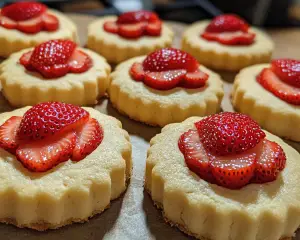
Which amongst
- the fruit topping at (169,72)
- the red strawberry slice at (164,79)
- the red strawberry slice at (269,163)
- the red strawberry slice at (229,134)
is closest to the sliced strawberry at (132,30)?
the fruit topping at (169,72)

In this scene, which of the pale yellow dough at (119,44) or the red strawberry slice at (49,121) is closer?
the red strawberry slice at (49,121)

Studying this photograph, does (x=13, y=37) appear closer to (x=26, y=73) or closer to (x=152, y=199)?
(x=26, y=73)

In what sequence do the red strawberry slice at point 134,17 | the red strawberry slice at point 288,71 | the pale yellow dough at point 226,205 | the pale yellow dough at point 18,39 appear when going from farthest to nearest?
the red strawberry slice at point 134,17, the pale yellow dough at point 18,39, the red strawberry slice at point 288,71, the pale yellow dough at point 226,205

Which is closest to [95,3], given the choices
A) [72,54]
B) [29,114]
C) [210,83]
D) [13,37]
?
[13,37]

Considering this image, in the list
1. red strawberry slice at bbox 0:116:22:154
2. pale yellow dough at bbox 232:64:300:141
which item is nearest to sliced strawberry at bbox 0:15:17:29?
red strawberry slice at bbox 0:116:22:154

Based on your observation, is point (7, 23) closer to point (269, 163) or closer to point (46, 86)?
point (46, 86)

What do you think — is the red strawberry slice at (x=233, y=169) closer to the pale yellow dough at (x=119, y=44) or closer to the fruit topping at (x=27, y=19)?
the pale yellow dough at (x=119, y=44)

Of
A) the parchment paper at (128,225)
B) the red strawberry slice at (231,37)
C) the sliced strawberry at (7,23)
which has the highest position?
the red strawberry slice at (231,37)

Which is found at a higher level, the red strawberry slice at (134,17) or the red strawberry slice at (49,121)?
the red strawberry slice at (49,121)
